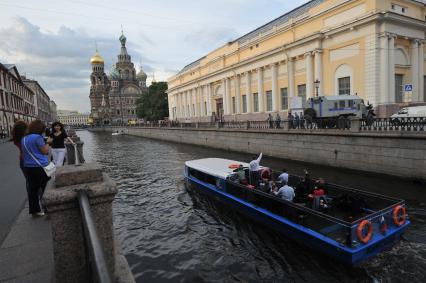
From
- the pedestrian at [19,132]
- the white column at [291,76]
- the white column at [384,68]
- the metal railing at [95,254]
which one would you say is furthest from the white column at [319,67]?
the metal railing at [95,254]

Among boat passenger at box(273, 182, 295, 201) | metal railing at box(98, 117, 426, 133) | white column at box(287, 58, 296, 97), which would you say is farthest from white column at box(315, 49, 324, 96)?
boat passenger at box(273, 182, 295, 201)

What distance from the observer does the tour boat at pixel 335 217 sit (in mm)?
6943

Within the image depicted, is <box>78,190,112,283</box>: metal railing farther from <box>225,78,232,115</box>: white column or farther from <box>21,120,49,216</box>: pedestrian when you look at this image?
<box>225,78,232,115</box>: white column

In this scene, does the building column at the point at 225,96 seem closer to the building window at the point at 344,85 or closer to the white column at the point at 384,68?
the building window at the point at 344,85

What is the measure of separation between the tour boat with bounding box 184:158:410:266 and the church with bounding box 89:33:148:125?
390 ft

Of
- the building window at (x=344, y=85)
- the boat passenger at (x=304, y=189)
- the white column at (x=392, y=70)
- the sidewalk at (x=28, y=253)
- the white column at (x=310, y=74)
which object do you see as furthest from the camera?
the white column at (x=310, y=74)

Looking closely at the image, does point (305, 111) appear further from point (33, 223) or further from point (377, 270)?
point (33, 223)

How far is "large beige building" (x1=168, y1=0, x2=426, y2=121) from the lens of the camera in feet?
78.4

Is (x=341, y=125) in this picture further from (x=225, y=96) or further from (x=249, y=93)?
(x=225, y=96)

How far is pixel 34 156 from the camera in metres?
5.50

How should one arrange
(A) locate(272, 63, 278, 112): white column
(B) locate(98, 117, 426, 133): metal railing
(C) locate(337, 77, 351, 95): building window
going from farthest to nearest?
1. (A) locate(272, 63, 278, 112): white column
2. (C) locate(337, 77, 351, 95): building window
3. (B) locate(98, 117, 426, 133): metal railing

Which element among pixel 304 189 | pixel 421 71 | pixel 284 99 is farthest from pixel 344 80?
pixel 304 189

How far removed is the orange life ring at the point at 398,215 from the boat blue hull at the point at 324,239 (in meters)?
0.12

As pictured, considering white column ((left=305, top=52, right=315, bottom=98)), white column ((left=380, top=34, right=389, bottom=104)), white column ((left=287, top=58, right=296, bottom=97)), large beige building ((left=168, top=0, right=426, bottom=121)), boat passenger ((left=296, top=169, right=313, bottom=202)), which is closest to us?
boat passenger ((left=296, top=169, right=313, bottom=202))
